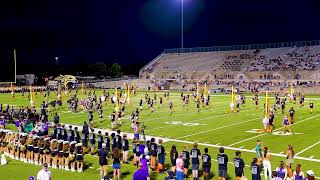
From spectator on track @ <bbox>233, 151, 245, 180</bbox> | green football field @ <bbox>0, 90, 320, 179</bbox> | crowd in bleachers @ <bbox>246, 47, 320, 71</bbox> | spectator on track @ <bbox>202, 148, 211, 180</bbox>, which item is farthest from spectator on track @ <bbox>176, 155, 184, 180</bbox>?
crowd in bleachers @ <bbox>246, 47, 320, 71</bbox>

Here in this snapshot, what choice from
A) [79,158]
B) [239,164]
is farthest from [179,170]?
[79,158]

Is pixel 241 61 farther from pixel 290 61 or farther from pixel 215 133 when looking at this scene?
pixel 215 133

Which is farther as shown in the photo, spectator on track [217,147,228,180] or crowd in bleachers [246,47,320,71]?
crowd in bleachers [246,47,320,71]

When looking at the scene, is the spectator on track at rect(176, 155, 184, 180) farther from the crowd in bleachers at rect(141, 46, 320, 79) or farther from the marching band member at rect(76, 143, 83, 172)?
the crowd in bleachers at rect(141, 46, 320, 79)

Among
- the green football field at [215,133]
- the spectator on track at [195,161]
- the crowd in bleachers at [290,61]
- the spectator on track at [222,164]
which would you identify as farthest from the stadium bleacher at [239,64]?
the spectator on track at [222,164]

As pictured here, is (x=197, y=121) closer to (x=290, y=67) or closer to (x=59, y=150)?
(x=59, y=150)

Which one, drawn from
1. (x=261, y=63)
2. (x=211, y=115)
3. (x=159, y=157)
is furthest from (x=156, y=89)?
(x=159, y=157)

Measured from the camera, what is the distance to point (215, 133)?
23797 millimetres

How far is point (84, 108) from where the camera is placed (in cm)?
3784

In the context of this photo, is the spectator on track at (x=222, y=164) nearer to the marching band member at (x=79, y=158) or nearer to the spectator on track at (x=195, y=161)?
the spectator on track at (x=195, y=161)

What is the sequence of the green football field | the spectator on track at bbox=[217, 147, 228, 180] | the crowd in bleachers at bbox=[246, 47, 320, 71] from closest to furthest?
1. the spectator on track at bbox=[217, 147, 228, 180]
2. the green football field
3. the crowd in bleachers at bbox=[246, 47, 320, 71]

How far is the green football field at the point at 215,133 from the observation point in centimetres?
1567

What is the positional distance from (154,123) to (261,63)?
4858cm

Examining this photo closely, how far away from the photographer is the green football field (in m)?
15.7
